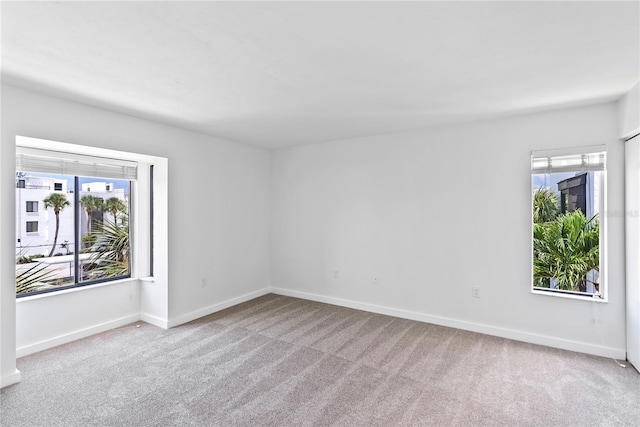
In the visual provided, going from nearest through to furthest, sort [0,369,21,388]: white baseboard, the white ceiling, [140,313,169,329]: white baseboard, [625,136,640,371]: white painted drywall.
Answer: the white ceiling < [0,369,21,388]: white baseboard < [625,136,640,371]: white painted drywall < [140,313,169,329]: white baseboard

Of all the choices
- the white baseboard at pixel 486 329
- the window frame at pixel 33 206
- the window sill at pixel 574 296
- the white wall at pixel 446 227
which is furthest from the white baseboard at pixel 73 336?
the window sill at pixel 574 296

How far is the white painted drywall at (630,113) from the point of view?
250 cm

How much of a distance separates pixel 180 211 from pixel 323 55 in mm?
2737

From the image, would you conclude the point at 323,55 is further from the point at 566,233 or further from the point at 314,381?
the point at 566,233

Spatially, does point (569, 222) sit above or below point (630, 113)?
below

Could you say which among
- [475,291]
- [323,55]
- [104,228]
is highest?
[323,55]

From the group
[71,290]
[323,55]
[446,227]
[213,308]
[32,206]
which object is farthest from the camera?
[213,308]

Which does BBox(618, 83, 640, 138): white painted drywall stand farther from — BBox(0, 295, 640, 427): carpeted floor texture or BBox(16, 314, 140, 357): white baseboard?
BBox(16, 314, 140, 357): white baseboard

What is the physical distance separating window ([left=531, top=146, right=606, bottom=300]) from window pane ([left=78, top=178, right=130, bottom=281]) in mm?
4851

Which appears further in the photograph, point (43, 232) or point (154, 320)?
point (154, 320)

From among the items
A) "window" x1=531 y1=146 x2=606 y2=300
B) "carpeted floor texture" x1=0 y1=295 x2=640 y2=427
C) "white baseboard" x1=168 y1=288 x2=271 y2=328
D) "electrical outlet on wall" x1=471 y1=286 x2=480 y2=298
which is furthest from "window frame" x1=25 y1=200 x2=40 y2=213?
"window" x1=531 y1=146 x2=606 y2=300

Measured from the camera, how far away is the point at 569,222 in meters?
3.37

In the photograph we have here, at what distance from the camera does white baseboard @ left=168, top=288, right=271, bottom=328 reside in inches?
147

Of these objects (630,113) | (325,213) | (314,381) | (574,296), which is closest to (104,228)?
(325,213)
